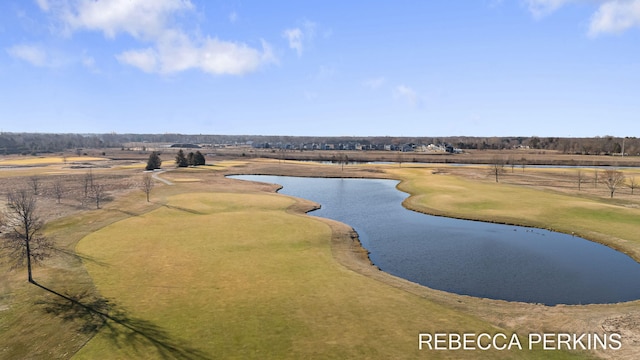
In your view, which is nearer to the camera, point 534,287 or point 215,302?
point 215,302

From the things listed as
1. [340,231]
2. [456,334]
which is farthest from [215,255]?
[456,334]

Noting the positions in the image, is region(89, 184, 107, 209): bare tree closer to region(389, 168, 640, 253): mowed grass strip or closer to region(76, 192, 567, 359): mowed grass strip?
region(76, 192, 567, 359): mowed grass strip

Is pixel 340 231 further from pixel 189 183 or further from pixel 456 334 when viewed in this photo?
pixel 189 183

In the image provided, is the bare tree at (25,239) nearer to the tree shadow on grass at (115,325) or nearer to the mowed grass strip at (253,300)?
the mowed grass strip at (253,300)

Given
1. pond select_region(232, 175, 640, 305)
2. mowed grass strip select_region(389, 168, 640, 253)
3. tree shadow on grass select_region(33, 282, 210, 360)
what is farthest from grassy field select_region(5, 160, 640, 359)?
pond select_region(232, 175, 640, 305)

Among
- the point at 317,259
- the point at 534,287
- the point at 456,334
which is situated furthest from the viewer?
the point at 317,259

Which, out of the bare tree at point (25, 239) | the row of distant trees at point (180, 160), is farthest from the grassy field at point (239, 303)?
the row of distant trees at point (180, 160)
